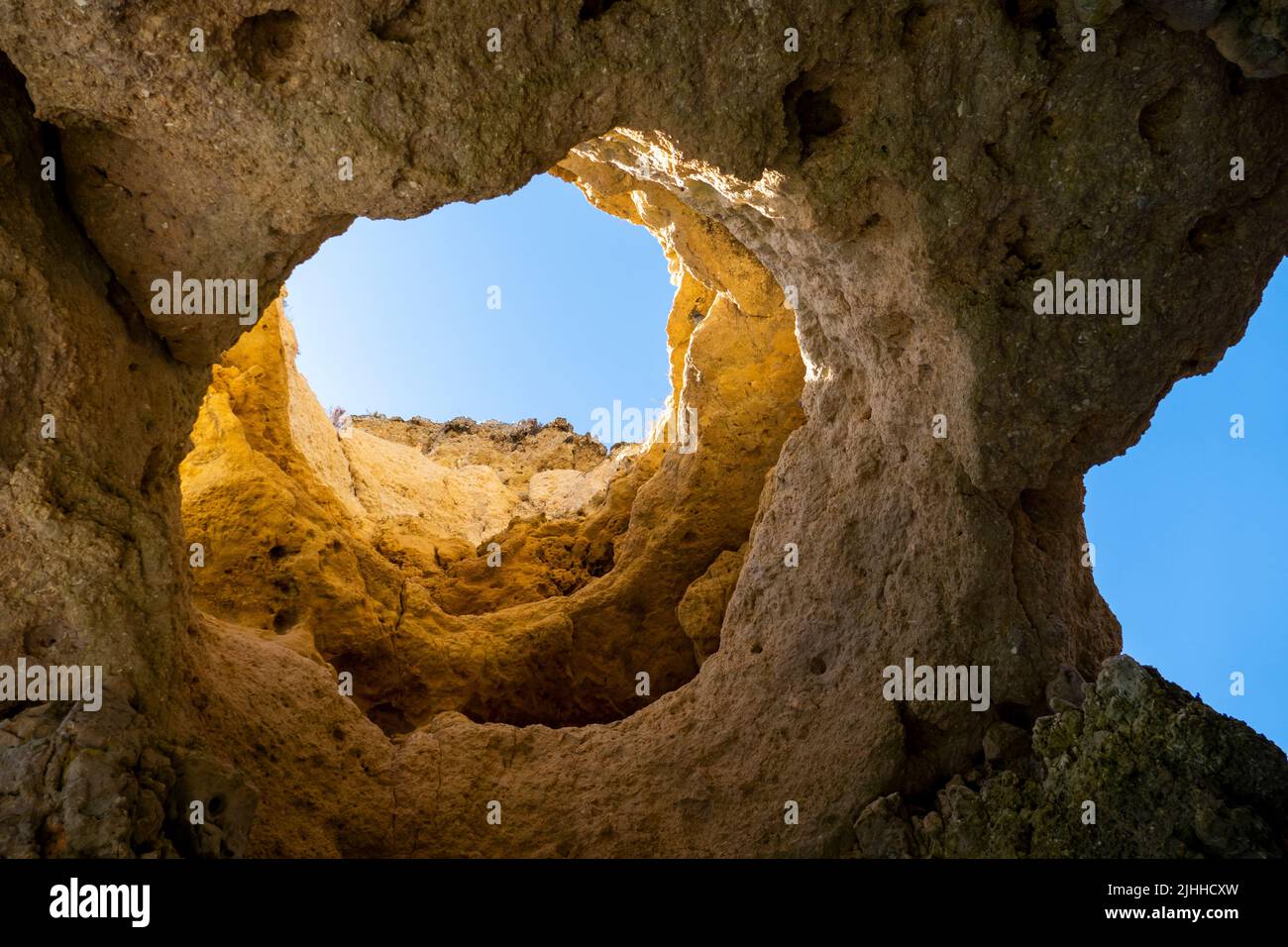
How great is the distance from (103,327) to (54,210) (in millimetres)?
516

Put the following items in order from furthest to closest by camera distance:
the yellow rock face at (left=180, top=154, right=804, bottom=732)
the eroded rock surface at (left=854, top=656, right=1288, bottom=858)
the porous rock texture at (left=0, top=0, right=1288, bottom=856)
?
the yellow rock face at (left=180, top=154, right=804, bottom=732) < the eroded rock surface at (left=854, top=656, right=1288, bottom=858) < the porous rock texture at (left=0, top=0, right=1288, bottom=856)

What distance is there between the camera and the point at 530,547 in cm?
901

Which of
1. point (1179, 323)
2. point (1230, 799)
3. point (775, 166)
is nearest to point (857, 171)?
point (775, 166)

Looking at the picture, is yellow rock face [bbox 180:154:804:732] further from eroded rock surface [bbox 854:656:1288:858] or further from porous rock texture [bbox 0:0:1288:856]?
eroded rock surface [bbox 854:656:1288:858]

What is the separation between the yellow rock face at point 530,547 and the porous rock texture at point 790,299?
3.84ft

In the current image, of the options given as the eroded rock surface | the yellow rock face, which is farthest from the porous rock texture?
the yellow rock face

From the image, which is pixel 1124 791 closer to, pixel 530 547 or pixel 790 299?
pixel 790 299

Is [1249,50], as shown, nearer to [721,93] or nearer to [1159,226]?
[1159,226]

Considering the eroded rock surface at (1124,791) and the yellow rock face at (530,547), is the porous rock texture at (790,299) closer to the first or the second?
the eroded rock surface at (1124,791)

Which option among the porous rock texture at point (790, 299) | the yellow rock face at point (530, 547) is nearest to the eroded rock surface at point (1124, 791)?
the porous rock texture at point (790, 299)

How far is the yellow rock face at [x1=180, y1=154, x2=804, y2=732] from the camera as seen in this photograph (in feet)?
24.1

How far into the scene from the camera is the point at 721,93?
4.37 m

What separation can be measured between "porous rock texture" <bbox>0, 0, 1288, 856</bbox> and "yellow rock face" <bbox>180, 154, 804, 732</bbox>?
3.84ft

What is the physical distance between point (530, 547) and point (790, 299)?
12.5 ft
